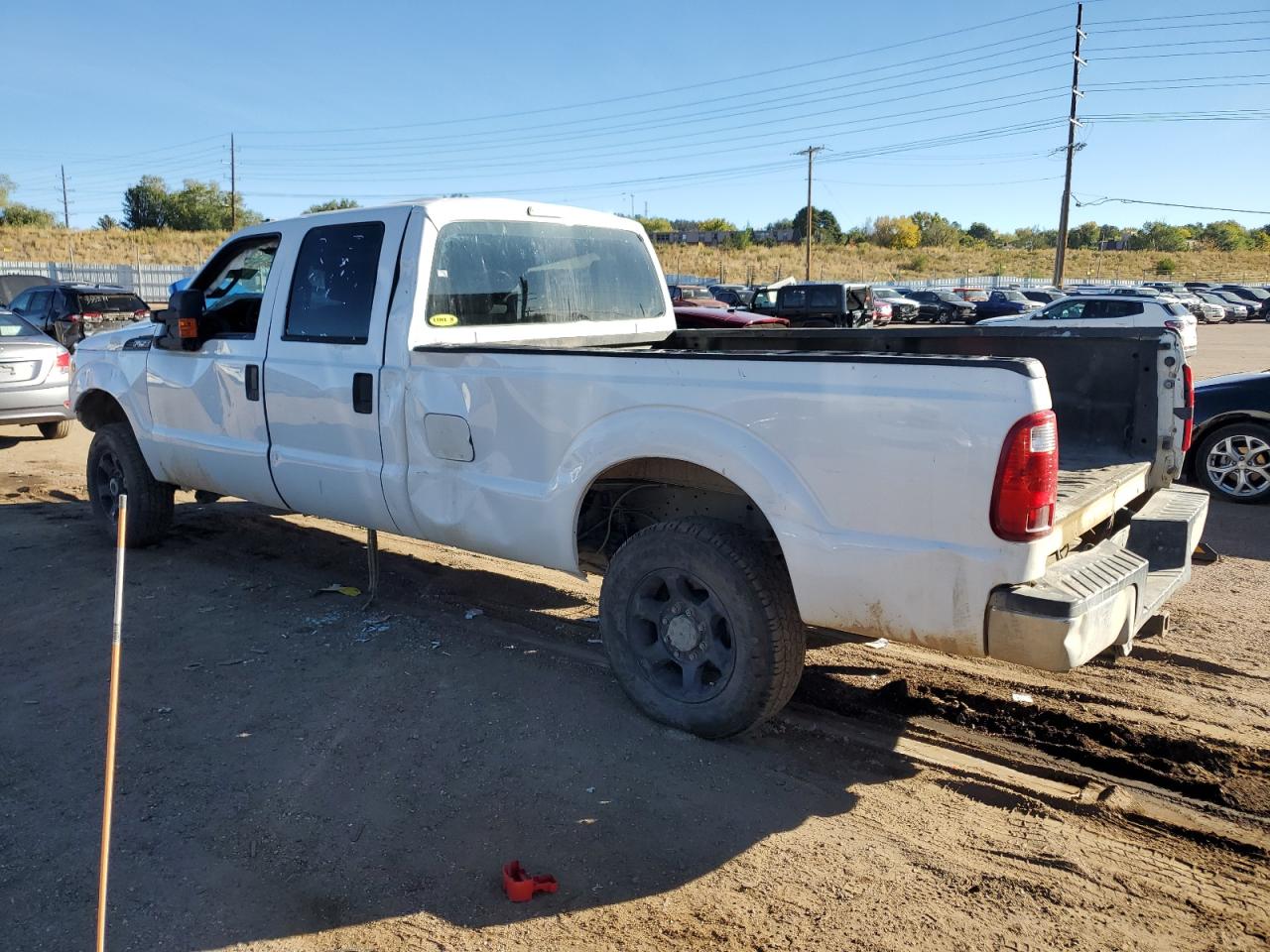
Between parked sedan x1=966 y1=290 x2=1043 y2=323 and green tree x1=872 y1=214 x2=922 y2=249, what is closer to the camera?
parked sedan x1=966 y1=290 x2=1043 y2=323

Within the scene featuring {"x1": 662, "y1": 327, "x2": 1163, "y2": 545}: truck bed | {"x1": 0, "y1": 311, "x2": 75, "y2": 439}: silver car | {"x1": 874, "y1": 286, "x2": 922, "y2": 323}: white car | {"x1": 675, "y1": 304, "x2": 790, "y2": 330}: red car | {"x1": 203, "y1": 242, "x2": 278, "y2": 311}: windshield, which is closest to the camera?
{"x1": 662, "y1": 327, "x2": 1163, "y2": 545}: truck bed

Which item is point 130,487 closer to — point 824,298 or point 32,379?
point 32,379

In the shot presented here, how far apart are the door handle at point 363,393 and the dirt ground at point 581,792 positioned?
1.22 m

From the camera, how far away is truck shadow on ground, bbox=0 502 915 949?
10.2ft

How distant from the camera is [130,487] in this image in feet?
21.8

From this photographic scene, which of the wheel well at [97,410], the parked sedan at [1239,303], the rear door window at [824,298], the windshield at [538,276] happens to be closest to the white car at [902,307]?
the rear door window at [824,298]

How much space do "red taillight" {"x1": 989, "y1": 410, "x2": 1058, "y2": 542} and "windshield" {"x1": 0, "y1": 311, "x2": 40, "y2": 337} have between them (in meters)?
11.7

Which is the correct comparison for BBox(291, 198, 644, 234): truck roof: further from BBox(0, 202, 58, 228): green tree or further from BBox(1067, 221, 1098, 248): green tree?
BBox(1067, 221, 1098, 248): green tree

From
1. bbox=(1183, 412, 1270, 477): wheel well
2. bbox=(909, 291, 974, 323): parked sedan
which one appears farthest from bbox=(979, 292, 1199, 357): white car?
bbox=(1183, 412, 1270, 477): wheel well

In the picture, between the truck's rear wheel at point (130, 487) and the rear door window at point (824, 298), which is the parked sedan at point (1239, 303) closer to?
the rear door window at point (824, 298)

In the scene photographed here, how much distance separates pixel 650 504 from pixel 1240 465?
6.34 meters

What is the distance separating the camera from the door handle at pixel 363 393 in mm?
4922

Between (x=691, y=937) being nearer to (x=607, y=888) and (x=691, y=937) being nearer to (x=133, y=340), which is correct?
(x=607, y=888)

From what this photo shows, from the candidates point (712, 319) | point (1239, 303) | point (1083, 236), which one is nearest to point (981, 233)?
point (1083, 236)
